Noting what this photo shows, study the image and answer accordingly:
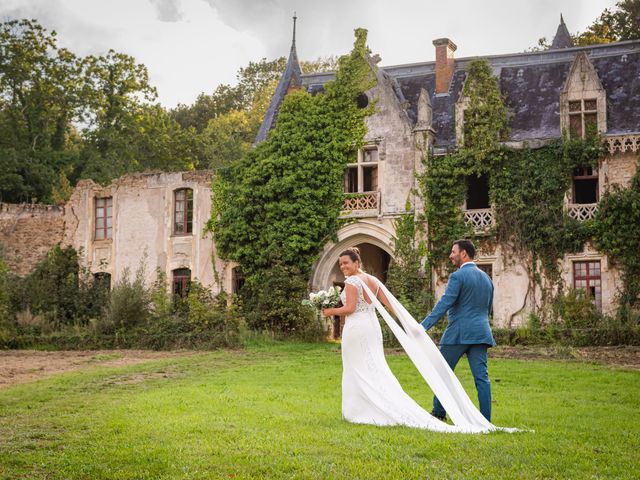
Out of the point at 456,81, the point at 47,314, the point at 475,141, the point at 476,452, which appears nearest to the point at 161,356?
the point at 47,314

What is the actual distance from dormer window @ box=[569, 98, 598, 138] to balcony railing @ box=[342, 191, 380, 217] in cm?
606

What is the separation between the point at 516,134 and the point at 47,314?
1570 centimetres

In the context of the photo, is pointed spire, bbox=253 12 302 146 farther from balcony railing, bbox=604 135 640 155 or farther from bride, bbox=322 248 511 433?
bride, bbox=322 248 511 433

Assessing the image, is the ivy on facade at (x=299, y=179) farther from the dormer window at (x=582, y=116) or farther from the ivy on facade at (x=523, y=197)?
the dormer window at (x=582, y=116)

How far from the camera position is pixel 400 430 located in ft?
28.1

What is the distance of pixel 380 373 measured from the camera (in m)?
9.54

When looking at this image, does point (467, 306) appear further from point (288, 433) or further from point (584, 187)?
point (584, 187)

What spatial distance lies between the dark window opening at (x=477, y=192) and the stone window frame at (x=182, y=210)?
31.2 feet

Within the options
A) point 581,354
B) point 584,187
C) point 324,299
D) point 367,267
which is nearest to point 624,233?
point 584,187

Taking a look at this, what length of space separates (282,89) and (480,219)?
28.5ft

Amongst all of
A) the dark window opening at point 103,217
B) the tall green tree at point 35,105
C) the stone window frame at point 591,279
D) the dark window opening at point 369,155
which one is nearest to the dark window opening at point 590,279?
the stone window frame at point 591,279

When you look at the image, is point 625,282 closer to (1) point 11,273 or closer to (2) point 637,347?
(2) point 637,347

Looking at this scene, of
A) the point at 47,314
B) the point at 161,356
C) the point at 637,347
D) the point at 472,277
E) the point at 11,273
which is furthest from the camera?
the point at 11,273

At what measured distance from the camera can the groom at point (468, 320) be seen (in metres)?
9.01
